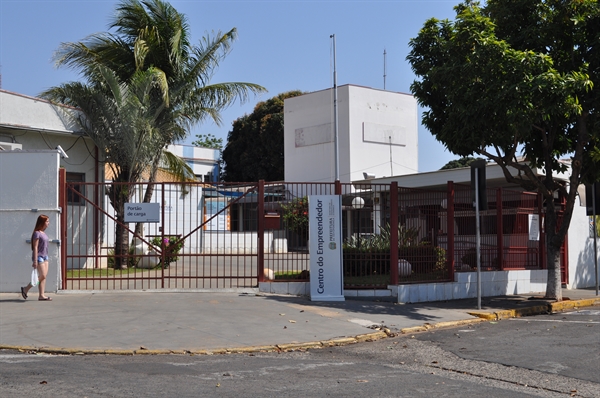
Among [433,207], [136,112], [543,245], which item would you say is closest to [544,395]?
[433,207]

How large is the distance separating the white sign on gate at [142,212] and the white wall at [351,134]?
1213 inches

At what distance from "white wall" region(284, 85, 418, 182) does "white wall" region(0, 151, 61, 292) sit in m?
31.6

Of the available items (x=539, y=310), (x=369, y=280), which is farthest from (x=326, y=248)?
(x=539, y=310)

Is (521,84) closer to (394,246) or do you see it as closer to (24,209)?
→ (394,246)

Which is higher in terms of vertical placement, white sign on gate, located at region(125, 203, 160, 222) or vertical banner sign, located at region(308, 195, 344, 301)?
white sign on gate, located at region(125, 203, 160, 222)

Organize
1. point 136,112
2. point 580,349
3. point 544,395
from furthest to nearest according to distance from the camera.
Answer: point 136,112 < point 580,349 < point 544,395

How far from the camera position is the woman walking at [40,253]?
12773mm

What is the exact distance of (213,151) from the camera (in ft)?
163

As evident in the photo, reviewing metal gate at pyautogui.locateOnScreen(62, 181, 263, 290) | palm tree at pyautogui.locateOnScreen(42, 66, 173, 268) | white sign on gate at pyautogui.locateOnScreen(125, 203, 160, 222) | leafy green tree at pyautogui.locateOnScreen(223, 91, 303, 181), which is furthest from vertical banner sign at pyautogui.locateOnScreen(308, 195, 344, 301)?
leafy green tree at pyautogui.locateOnScreen(223, 91, 303, 181)

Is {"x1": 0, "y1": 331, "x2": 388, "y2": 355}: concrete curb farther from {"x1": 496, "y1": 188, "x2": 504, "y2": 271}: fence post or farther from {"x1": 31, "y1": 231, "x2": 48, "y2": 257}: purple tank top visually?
{"x1": 496, "y1": 188, "x2": 504, "y2": 271}: fence post

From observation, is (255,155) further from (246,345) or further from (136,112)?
(246,345)

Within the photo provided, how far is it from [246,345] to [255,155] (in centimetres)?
4644

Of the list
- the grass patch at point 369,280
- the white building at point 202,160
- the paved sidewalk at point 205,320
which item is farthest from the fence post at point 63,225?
the white building at point 202,160

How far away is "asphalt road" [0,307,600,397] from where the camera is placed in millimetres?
6777
